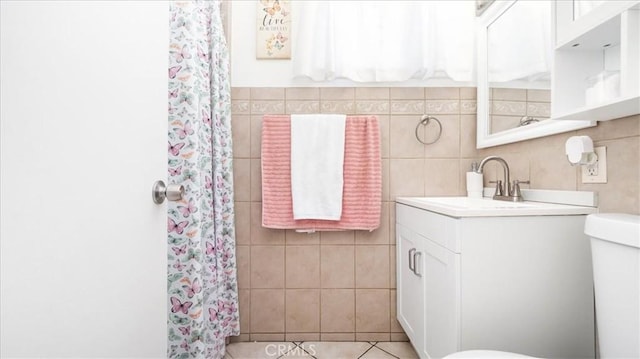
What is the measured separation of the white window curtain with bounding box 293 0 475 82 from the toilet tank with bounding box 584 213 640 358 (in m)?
1.24

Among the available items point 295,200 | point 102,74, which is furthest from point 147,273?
point 295,200

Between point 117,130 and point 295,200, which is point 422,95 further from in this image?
point 117,130

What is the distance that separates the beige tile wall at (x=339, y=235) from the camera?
6.36ft

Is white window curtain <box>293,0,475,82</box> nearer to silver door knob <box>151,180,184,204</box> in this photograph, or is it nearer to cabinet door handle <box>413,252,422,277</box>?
cabinet door handle <box>413,252,422,277</box>

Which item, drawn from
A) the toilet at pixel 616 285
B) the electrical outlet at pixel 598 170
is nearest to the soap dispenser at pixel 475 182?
the electrical outlet at pixel 598 170

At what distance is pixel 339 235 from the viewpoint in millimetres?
1941

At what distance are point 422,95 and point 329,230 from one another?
0.96 metres

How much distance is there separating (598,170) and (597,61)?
356 millimetres

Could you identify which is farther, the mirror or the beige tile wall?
the beige tile wall

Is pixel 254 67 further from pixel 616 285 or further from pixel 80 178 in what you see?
pixel 616 285

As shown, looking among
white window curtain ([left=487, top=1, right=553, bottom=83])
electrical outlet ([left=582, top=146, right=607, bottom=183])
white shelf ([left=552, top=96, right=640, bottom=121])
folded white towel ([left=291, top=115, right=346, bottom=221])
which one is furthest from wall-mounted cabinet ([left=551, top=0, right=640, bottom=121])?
folded white towel ([left=291, top=115, right=346, bottom=221])

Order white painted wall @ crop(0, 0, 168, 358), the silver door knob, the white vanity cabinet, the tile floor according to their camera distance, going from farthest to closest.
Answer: the tile floor → the white vanity cabinet → the silver door knob → white painted wall @ crop(0, 0, 168, 358)

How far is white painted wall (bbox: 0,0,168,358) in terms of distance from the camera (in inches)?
17.7

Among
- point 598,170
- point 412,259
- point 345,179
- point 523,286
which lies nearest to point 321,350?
point 412,259
